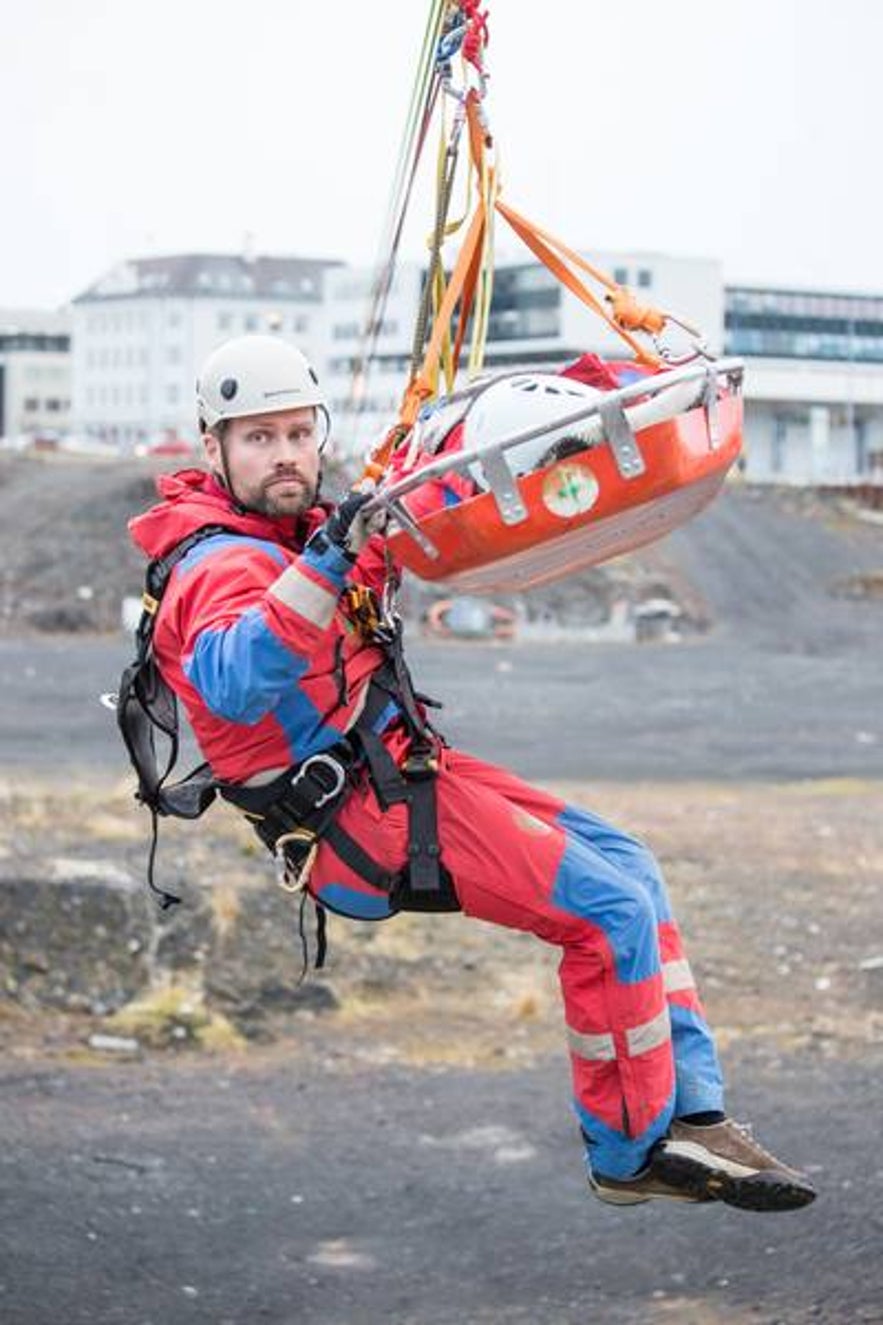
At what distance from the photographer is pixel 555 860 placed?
21.7ft

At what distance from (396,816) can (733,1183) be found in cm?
151

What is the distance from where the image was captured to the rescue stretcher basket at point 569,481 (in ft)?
20.5

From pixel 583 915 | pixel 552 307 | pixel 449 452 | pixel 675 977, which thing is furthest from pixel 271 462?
pixel 552 307

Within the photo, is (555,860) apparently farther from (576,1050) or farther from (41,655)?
(41,655)

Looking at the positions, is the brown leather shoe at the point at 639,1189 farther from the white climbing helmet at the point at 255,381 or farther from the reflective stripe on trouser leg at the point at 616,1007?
the white climbing helmet at the point at 255,381

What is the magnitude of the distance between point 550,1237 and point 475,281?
5.89 m

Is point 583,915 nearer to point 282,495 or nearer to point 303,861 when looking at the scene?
point 303,861

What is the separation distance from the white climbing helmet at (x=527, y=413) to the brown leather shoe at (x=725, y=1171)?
84.5 inches

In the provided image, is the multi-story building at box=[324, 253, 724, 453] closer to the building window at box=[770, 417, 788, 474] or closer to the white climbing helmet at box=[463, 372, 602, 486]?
the building window at box=[770, 417, 788, 474]

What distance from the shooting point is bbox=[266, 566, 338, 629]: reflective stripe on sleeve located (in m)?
6.04

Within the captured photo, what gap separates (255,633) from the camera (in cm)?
605

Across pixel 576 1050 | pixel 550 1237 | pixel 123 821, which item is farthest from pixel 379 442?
pixel 123 821

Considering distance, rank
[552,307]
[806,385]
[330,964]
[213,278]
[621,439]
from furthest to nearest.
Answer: [213,278]
[806,385]
[552,307]
[330,964]
[621,439]

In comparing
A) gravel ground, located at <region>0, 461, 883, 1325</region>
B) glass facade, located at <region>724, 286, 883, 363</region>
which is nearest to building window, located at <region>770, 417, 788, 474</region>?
glass facade, located at <region>724, 286, 883, 363</region>
